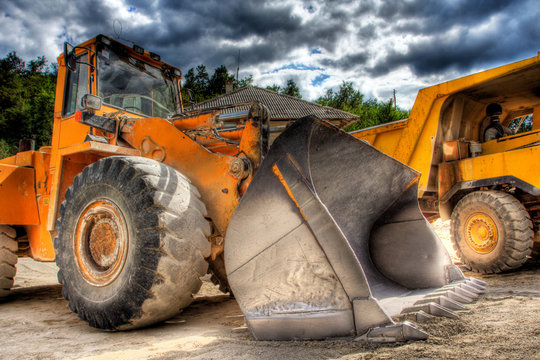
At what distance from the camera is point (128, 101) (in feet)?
14.1

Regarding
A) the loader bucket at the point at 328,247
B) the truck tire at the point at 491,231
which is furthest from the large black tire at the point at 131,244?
the truck tire at the point at 491,231

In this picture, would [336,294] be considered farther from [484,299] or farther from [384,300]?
[484,299]

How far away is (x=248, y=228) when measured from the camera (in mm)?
2244

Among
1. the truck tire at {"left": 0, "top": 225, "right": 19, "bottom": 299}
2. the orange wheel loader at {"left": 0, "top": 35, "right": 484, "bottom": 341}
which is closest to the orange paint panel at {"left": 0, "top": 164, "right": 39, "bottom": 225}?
the orange wheel loader at {"left": 0, "top": 35, "right": 484, "bottom": 341}

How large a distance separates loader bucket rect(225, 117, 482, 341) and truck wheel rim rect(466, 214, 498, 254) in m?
2.33

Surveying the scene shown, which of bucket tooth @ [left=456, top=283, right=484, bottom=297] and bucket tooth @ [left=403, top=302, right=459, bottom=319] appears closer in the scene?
bucket tooth @ [left=403, top=302, right=459, bottom=319]

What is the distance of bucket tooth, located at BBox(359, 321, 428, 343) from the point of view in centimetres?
173

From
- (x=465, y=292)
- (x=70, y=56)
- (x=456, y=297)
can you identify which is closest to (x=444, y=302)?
(x=456, y=297)

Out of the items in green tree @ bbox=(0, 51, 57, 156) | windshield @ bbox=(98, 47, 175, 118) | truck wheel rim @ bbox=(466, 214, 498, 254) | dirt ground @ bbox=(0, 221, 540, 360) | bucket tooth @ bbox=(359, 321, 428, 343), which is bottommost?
dirt ground @ bbox=(0, 221, 540, 360)

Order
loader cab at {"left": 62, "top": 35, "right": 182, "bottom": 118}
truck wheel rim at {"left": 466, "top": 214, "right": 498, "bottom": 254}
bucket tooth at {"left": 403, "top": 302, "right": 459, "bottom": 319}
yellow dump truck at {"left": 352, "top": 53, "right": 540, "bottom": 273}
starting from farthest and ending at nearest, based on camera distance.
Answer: truck wheel rim at {"left": 466, "top": 214, "right": 498, "bottom": 254}, yellow dump truck at {"left": 352, "top": 53, "right": 540, "bottom": 273}, loader cab at {"left": 62, "top": 35, "right": 182, "bottom": 118}, bucket tooth at {"left": 403, "top": 302, "right": 459, "bottom": 319}

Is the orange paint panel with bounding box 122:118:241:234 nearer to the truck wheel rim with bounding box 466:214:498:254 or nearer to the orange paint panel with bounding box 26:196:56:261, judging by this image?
the orange paint panel with bounding box 26:196:56:261

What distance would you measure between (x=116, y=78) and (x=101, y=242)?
224 centimetres

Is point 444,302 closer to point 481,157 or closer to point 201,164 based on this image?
point 201,164

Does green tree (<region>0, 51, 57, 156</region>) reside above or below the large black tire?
above
